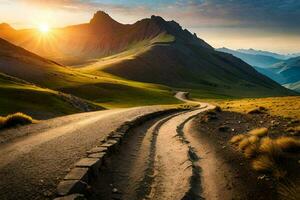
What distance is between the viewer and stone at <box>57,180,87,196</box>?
11.2 meters

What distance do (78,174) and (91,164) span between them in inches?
48.1

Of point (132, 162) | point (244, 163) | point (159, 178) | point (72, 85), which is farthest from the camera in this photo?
point (72, 85)

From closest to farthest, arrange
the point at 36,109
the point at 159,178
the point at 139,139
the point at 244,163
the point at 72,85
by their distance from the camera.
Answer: the point at 159,178 → the point at 244,163 → the point at 139,139 → the point at 36,109 → the point at 72,85

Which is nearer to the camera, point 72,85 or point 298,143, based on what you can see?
point 298,143

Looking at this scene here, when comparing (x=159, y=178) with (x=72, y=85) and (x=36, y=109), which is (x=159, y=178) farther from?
(x=72, y=85)

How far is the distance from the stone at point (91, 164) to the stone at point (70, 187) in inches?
69.4

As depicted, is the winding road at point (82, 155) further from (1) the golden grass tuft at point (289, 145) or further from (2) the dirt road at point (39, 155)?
(1) the golden grass tuft at point (289, 145)

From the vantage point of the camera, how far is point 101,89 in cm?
10638

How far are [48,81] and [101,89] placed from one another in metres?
15.7

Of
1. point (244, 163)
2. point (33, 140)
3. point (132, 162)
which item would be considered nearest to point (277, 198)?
point (244, 163)

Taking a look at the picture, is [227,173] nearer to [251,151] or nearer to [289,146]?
[251,151]

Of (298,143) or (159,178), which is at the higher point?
(298,143)

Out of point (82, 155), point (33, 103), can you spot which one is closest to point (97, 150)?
point (82, 155)

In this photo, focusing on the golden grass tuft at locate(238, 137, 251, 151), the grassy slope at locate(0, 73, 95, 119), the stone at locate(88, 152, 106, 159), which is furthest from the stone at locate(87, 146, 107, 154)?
the grassy slope at locate(0, 73, 95, 119)
